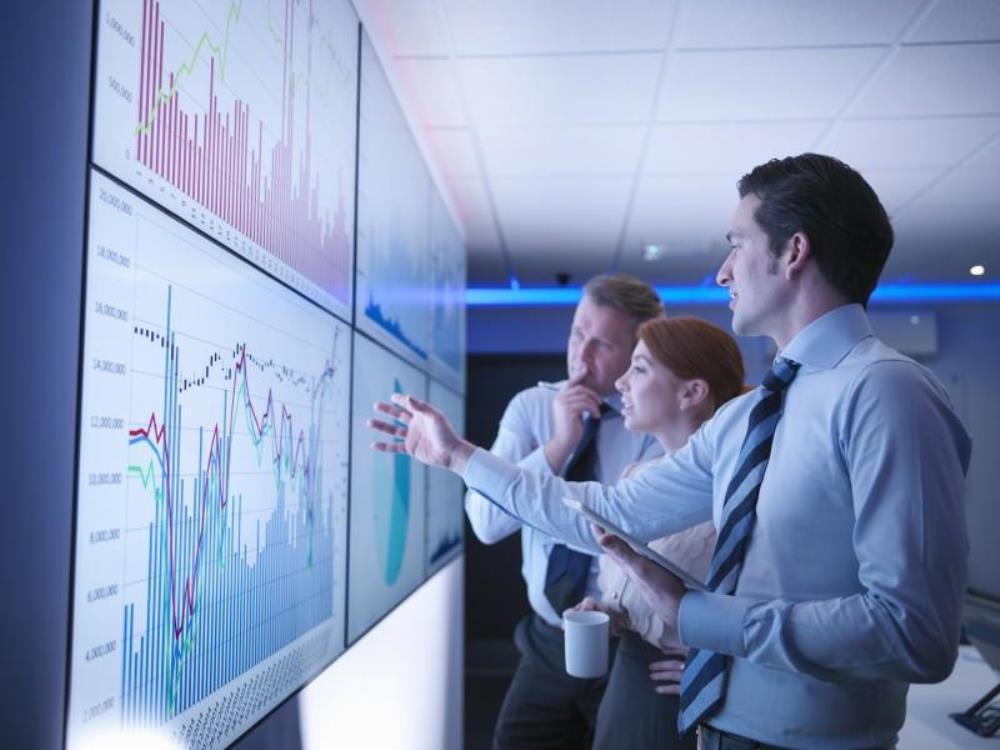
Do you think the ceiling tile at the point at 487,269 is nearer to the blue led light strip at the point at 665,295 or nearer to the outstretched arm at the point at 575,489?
the blue led light strip at the point at 665,295

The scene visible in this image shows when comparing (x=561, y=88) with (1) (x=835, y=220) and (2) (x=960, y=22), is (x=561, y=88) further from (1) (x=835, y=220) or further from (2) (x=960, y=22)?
(1) (x=835, y=220)

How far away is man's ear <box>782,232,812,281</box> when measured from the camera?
3.88 ft

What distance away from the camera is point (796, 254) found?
3.93ft

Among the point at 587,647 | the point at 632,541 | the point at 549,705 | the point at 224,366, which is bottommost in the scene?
the point at 549,705

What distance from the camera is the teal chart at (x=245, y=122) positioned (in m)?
0.90

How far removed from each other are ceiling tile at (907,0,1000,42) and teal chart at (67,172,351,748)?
1845mm

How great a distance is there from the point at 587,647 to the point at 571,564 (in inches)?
20.7

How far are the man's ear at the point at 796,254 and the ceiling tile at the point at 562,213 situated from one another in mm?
2346

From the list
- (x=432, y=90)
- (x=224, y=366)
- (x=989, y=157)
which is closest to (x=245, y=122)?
(x=224, y=366)

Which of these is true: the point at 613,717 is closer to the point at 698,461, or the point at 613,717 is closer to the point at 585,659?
the point at 585,659

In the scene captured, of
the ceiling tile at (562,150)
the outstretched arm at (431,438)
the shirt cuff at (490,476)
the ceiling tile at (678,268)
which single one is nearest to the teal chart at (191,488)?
the outstretched arm at (431,438)

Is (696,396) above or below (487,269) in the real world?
below

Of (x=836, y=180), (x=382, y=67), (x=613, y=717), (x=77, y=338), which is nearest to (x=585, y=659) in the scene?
(x=613, y=717)

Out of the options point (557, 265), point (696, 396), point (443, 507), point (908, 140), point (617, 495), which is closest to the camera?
point (617, 495)
